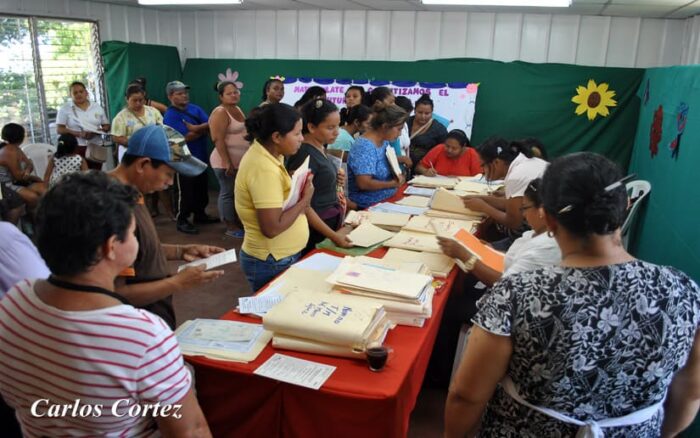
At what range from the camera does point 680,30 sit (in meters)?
5.43

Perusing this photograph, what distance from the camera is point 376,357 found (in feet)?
4.77

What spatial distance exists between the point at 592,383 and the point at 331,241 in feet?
5.30

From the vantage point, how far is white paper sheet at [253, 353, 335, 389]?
55.1 inches

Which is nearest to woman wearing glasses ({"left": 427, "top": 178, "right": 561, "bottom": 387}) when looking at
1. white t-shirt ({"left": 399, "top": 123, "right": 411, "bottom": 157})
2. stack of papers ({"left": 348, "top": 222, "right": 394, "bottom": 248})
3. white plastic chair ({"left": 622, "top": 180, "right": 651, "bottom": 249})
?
stack of papers ({"left": 348, "top": 222, "right": 394, "bottom": 248})

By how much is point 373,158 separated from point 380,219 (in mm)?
544

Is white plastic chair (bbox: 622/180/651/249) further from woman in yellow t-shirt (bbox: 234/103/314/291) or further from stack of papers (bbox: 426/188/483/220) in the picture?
woman in yellow t-shirt (bbox: 234/103/314/291)

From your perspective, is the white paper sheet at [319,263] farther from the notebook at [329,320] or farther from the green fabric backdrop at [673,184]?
the green fabric backdrop at [673,184]

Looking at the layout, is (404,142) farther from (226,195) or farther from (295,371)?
(295,371)

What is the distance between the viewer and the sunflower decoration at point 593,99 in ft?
18.9

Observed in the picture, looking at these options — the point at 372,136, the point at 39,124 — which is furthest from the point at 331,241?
the point at 39,124

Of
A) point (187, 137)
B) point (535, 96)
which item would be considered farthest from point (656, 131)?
point (187, 137)

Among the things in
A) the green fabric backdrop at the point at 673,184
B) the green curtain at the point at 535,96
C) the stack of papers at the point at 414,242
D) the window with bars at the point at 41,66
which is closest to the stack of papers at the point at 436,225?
the stack of papers at the point at 414,242

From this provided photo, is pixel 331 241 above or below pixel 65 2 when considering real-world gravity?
below

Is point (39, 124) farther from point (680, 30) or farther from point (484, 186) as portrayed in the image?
point (680, 30)
